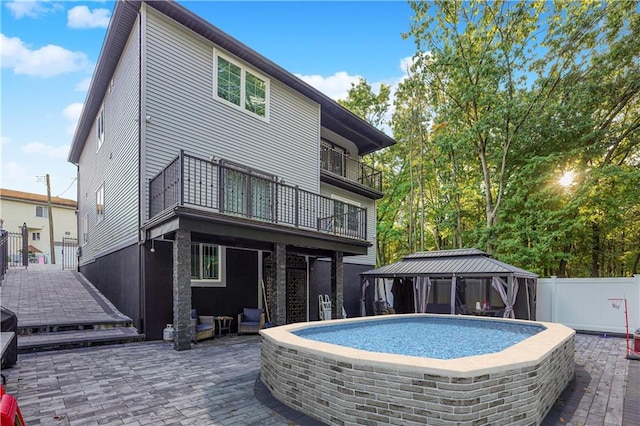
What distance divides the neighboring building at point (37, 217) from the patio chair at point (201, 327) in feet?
72.0

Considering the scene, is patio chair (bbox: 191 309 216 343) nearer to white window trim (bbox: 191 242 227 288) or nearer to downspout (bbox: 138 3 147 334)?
white window trim (bbox: 191 242 227 288)

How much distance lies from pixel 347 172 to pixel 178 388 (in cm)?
1277

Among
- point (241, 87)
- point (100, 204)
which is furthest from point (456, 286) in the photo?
point (100, 204)

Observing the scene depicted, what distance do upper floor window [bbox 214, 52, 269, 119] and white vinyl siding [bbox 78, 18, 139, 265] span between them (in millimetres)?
2204

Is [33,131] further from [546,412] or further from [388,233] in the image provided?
[388,233]

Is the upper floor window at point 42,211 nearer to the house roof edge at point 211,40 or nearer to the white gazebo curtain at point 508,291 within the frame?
the house roof edge at point 211,40

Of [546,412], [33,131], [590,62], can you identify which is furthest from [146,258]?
[590,62]

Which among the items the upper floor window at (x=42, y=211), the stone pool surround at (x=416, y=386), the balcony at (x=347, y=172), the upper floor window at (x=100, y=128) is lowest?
the stone pool surround at (x=416, y=386)

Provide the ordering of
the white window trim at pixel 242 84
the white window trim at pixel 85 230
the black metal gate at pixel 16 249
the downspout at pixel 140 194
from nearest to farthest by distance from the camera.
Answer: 1. the downspout at pixel 140 194
2. the white window trim at pixel 242 84
3. the white window trim at pixel 85 230
4. the black metal gate at pixel 16 249

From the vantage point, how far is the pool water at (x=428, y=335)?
18.0 ft

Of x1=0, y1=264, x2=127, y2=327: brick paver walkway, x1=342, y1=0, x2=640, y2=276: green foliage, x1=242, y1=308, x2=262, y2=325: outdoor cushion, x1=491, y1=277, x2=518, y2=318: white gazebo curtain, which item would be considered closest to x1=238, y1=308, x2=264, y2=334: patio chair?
x1=242, y1=308, x2=262, y2=325: outdoor cushion

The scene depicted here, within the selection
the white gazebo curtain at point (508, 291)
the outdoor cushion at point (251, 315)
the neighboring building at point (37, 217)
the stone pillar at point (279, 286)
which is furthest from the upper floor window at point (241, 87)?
the neighboring building at point (37, 217)

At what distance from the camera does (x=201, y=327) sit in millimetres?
7887

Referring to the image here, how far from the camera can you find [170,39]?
28.7ft
